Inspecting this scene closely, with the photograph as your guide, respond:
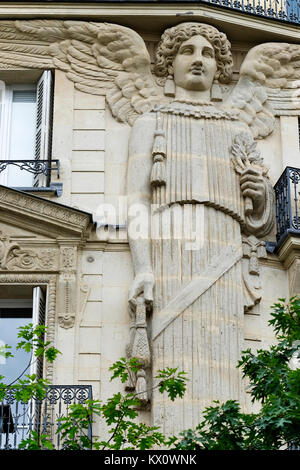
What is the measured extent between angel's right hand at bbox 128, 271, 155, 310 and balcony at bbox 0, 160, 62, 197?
1711mm

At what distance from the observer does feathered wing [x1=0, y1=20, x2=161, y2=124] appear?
1952 cm

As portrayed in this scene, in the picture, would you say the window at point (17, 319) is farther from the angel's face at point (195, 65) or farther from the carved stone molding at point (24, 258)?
the angel's face at point (195, 65)

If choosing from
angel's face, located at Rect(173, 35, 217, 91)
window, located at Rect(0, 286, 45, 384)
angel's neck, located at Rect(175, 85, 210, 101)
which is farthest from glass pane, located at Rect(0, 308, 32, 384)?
angel's face, located at Rect(173, 35, 217, 91)

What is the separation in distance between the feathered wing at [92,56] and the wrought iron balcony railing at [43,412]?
4.11 meters

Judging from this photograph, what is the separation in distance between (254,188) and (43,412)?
3953 mm

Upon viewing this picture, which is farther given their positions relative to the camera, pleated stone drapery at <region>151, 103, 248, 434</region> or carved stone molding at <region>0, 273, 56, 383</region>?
carved stone molding at <region>0, 273, 56, 383</region>

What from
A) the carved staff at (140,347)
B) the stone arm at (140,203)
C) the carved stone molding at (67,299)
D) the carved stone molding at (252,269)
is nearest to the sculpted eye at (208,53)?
the stone arm at (140,203)

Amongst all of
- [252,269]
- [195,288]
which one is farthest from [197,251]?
[252,269]

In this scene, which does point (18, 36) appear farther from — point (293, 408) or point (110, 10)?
point (293, 408)

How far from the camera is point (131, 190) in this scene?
1859 cm

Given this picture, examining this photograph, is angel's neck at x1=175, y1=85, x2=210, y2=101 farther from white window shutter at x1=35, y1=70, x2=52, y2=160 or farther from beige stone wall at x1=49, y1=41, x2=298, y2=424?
white window shutter at x1=35, y1=70, x2=52, y2=160
